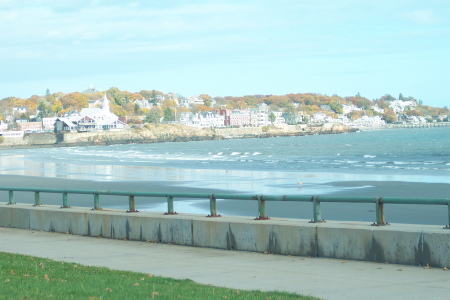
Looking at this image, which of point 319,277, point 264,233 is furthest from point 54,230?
point 319,277

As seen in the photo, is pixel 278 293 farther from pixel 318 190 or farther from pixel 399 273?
pixel 318 190

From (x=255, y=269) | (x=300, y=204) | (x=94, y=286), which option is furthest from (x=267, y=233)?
(x=300, y=204)

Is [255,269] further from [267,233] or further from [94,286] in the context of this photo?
[94,286]

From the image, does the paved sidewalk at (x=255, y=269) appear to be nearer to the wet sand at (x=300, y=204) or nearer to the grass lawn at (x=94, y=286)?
the grass lawn at (x=94, y=286)

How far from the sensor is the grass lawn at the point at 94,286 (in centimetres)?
891

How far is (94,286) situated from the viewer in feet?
31.6

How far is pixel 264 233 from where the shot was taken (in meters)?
13.7

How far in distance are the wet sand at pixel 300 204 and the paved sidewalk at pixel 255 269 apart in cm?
740

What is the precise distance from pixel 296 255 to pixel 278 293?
12.5 ft

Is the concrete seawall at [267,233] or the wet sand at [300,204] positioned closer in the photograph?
the concrete seawall at [267,233]

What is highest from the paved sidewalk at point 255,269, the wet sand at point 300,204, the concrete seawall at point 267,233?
the concrete seawall at point 267,233

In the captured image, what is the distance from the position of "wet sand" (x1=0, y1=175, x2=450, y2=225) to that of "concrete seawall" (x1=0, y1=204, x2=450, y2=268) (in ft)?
17.4

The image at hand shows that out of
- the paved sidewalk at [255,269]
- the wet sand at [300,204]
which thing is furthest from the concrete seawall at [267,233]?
the wet sand at [300,204]

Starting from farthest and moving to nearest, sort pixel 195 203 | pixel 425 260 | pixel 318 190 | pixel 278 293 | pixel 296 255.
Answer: pixel 318 190 → pixel 195 203 → pixel 296 255 → pixel 425 260 → pixel 278 293
